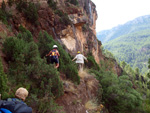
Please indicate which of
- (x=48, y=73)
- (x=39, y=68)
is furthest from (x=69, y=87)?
(x=39, y=68)

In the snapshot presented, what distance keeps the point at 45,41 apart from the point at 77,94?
341cm

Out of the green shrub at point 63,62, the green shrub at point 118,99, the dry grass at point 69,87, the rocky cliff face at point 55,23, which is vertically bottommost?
the green shrub at point 118,99

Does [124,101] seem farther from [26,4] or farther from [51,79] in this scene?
[26,4]

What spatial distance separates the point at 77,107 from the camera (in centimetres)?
585

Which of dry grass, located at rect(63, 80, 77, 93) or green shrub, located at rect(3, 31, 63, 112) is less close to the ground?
green shrub, located at rect(3, 31, 63, 112)

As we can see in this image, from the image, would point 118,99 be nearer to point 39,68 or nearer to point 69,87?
point 69,87

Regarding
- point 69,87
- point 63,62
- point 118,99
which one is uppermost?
point 63,62

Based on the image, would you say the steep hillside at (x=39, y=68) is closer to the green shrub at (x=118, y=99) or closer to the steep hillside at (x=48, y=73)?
the steep hillside at (x=48, y=73)

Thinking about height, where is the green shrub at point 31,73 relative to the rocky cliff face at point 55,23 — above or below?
below

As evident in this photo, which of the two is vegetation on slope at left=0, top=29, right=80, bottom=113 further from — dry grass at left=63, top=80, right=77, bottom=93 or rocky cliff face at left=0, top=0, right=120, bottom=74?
rocky cliff face at left=0, top=0, right=120, bottom=74

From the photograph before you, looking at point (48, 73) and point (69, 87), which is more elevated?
point (48, 73)

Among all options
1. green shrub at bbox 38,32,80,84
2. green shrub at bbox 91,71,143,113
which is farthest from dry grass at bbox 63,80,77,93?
green shrub at bbox 91,71,143,113

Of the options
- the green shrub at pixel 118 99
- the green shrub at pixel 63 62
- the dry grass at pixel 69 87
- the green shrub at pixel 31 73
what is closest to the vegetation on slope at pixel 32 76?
the green shrub at pixel 31 73

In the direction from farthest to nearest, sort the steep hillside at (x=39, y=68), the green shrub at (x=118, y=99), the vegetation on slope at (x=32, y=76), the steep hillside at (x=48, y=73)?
the green shrub at (x=118, y=99) < the steep hillside at (x=48, y=73) < the steep hillside at (x=39, y=68) < the vegetation on slope at (x=32, y=76)
